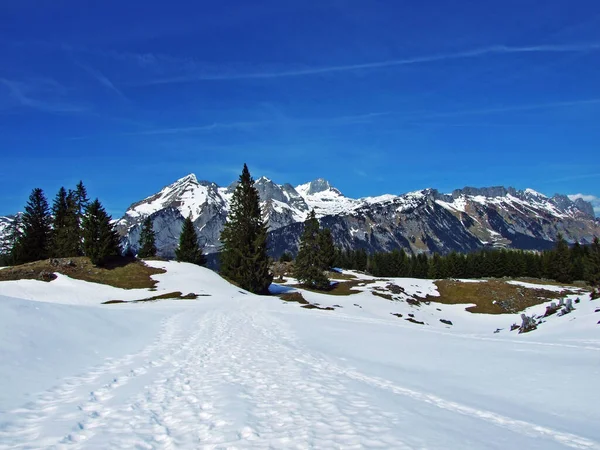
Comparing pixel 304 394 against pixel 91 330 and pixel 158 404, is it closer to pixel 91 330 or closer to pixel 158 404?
pixel 158 404

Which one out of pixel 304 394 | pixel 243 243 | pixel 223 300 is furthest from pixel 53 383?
pixel 243 243

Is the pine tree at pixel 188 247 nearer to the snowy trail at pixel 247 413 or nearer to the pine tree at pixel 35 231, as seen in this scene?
the pine tree at pixel 35 231

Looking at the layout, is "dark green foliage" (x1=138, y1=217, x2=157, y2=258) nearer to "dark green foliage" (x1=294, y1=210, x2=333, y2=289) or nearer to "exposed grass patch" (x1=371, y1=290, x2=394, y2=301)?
"dark green foliage" (x1=294, y1=210, x2=333, y2=289)

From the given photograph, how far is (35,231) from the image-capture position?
7188 centimetres

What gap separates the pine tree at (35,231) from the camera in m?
71.2

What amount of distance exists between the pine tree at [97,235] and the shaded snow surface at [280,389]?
4028 cm

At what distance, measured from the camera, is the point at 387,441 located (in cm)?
619

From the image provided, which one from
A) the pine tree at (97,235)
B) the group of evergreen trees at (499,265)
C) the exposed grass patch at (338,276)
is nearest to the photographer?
the pine tree at (97,235)

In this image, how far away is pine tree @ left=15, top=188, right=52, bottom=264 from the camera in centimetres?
7125

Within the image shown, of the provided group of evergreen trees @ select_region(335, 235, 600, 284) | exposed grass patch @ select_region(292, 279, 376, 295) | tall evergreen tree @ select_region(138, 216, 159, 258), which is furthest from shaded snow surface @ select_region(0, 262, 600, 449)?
group of evergreen trees @ select_region(335, 235, 600, 284)

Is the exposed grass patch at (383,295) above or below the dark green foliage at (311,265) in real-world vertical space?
below

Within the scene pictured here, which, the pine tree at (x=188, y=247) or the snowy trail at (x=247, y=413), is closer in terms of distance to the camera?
the snowy trail at (x=247, y=413)

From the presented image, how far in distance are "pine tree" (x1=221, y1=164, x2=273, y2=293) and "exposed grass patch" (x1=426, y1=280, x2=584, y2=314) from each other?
37.3 meters

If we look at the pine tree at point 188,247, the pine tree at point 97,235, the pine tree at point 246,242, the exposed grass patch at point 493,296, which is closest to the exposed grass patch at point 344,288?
the exposed grass patch at point 493,296
